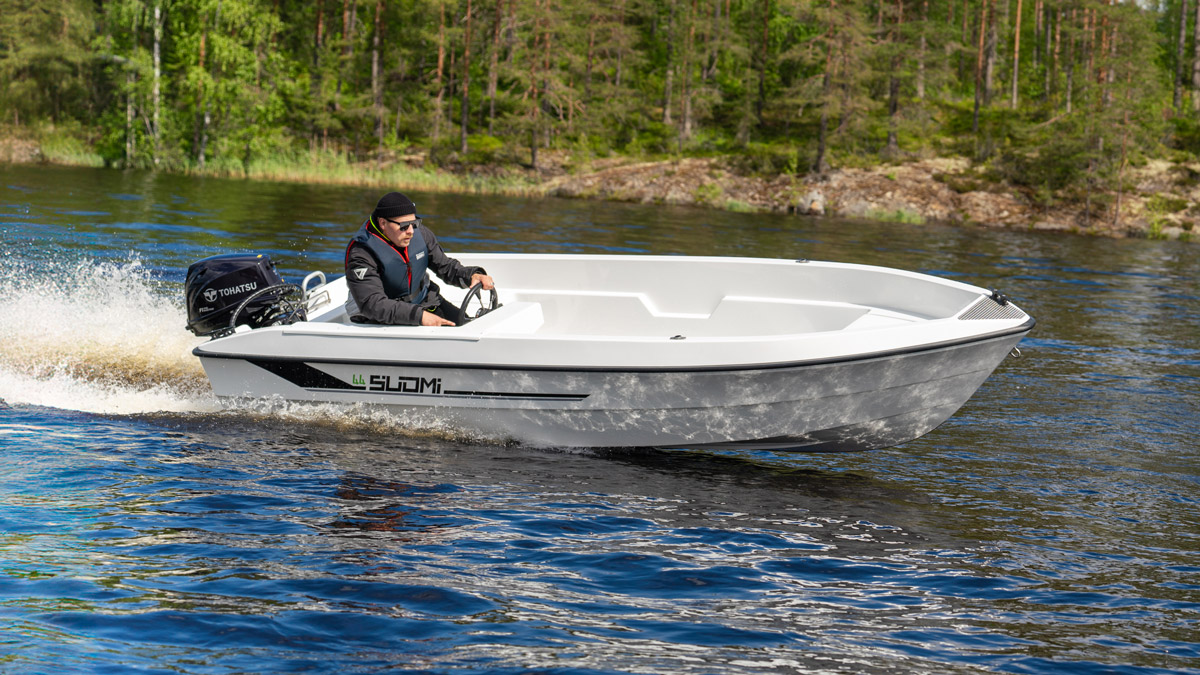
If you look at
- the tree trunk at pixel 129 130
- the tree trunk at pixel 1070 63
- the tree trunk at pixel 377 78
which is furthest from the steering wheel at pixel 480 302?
the tree trunk at pixel 377 78

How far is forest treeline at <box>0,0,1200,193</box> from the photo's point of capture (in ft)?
119

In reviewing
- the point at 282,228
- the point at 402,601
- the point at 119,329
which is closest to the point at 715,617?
the point at 402,601

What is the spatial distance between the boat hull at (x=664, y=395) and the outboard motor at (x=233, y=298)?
1.65 feet

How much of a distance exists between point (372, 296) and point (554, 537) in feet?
7.81

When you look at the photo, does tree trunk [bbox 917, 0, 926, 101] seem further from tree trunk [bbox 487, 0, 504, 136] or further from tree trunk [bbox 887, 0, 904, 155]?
tree trunk [bbox 487, 0, 504, 136]

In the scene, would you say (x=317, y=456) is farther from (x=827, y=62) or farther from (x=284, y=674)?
(x=827, y=62)

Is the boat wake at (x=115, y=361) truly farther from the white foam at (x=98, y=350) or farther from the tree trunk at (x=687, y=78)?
the tree trunk at (x=687, y=78)

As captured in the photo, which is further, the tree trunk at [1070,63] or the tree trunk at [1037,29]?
the tree trunk at [1037,29]

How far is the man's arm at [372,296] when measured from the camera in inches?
262

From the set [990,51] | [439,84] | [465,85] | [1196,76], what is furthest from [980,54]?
[439,84]

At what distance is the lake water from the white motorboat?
10.0 inches

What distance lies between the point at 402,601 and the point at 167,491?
2032 mm

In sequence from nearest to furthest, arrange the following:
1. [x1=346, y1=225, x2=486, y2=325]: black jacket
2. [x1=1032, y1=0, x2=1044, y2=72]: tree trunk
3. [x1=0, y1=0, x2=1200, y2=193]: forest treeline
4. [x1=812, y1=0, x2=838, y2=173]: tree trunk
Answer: [x1=346, y1=225, x2=486, y2=325]: black jacket → [x1=0, y1=0, x2=1200, y2=193]: forest treeline → [x1=812, y1=0, x2=838, y2=173]: tree trunk → [x1=1032, y1=0, x2=1044, y2=72]: tree trunk

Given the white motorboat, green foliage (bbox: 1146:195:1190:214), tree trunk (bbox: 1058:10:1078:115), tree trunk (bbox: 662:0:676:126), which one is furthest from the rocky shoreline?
the white motorboat
